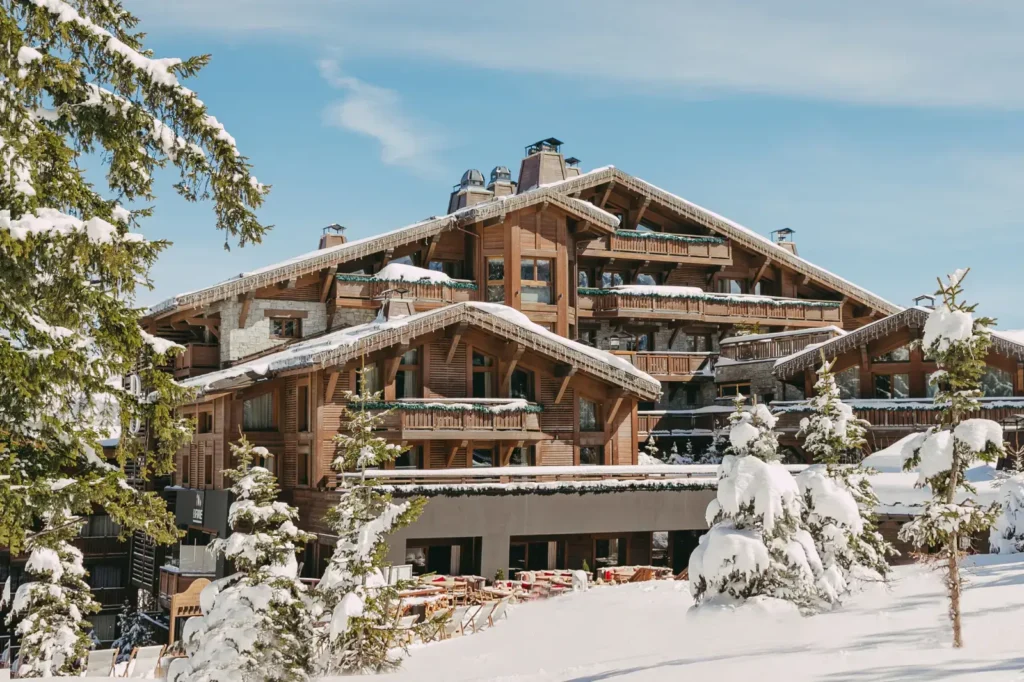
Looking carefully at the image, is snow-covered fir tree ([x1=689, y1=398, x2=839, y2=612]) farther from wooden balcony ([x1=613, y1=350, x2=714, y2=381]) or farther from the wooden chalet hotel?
wooden balcony ([x1=613, y1=350, x2=714, y2=381])

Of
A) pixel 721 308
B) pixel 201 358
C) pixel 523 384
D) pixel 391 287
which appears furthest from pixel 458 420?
pixel 721 308

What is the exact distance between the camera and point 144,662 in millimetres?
27000

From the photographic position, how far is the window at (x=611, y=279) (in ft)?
150

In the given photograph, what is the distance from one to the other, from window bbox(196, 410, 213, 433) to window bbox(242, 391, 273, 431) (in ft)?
4.91

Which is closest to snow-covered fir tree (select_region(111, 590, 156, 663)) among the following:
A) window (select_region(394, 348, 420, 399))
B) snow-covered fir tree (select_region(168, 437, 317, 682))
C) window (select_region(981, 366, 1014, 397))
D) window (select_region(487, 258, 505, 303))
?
window (select_region(394, 348, 420, 399))

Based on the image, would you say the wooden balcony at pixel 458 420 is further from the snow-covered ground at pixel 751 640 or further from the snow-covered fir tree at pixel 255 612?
the snow-covered fir tree at pixel 255 612

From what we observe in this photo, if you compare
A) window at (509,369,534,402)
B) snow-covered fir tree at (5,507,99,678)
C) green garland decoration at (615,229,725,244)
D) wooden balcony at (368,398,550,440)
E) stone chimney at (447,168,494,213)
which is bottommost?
snow-covered fir tree at (5,507,99,678)

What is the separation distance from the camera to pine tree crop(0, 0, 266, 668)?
488 inches

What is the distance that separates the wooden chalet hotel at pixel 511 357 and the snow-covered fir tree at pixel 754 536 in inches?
418

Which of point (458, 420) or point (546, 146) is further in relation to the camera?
point (546, 146)

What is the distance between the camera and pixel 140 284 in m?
13.8

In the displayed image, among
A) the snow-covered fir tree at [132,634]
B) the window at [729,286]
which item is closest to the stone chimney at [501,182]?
the window at [729,286]

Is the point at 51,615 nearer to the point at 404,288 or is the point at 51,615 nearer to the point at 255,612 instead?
the point at 255,612

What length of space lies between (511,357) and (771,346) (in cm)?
1346
